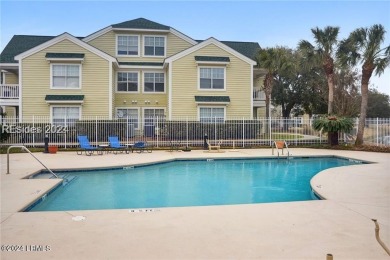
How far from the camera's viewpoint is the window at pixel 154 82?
28391 millimetres

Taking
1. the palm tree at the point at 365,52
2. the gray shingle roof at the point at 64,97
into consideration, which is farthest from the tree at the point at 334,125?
the gray shingle roof at the point at 64,97

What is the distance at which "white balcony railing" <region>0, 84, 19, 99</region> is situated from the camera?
25.0m

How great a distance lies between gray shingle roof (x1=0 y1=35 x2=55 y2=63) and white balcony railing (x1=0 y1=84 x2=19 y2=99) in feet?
8.30

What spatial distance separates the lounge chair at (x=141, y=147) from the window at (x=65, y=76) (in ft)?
25.0

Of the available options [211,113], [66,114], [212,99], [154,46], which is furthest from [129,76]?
[211,113]

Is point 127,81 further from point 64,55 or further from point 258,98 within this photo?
point 258,98

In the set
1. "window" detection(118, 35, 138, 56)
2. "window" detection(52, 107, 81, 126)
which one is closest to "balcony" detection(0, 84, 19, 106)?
"window" detection(52, 107, 81, 126)

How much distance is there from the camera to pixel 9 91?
2527cm

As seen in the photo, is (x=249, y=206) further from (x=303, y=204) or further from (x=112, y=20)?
(x=112, y=20)

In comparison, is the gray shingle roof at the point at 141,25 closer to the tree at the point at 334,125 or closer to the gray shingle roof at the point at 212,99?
the gray shingle roof at the point at 212,99

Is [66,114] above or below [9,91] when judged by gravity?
below

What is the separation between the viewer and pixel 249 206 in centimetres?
738

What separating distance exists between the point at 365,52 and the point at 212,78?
35.7ft

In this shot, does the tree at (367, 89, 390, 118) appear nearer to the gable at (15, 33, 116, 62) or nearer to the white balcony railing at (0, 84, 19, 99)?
the gable at (15, 33, 116, 62)
